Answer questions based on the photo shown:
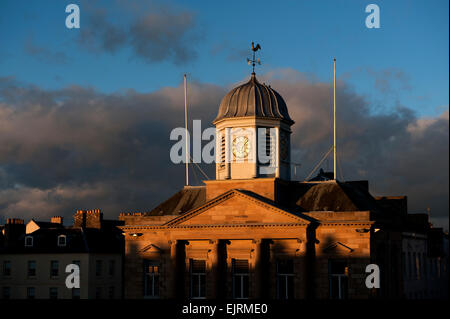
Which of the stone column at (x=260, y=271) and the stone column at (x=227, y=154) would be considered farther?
the stone column at (x=227, y=154)

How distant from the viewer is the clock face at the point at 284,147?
5856cm

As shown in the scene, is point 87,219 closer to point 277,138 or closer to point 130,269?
point 130,269

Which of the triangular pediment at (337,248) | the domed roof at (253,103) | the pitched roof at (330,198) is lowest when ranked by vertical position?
the triangular pediment at (337,248)

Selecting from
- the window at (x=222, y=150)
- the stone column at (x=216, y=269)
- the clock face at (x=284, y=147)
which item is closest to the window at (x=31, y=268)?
the window at (x=222, y=150)

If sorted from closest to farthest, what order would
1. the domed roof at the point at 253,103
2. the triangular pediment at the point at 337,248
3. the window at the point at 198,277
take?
the triangular pediment at the point at 337,248 → the window at the point at 198,277 → the domed roof at the point at 253,103

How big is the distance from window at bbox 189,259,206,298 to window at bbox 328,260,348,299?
938cm

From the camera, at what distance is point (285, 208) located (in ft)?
174

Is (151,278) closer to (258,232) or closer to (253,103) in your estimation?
(258,232)

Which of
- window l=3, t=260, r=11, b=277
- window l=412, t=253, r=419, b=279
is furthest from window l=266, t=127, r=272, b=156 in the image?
window l=3, t=260, r=11, b=277

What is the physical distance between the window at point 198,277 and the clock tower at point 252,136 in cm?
682

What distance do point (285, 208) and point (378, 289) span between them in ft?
27.2

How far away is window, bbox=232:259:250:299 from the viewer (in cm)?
5444

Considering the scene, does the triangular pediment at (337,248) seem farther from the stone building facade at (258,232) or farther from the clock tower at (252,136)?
the clock tower at (252,136)
